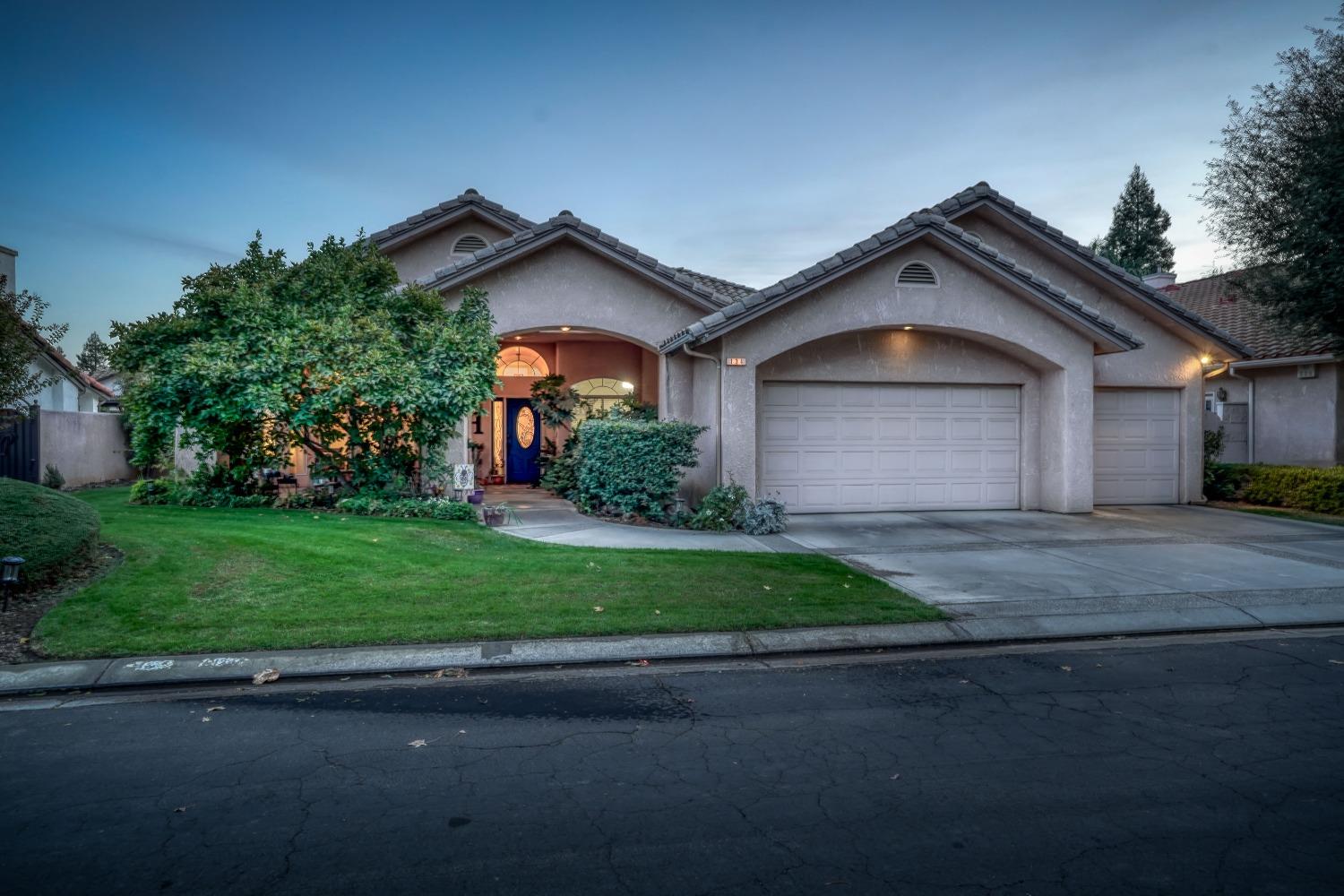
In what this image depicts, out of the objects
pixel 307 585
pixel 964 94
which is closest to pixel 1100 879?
pixel 307 585

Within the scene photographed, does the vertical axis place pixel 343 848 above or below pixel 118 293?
below

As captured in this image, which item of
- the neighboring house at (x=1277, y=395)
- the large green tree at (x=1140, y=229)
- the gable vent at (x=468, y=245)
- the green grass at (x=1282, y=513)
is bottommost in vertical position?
the green grass at (x=1282, y=513)

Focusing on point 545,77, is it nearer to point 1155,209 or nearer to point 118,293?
point 118,293

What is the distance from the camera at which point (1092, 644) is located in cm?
709

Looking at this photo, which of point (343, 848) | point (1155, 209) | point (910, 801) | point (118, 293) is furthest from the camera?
point (1155, 209)

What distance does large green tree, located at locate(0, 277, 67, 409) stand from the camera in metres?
9.13

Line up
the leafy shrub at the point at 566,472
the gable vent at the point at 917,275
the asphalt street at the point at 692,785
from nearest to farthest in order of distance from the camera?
the asphalt street at the point at 692,785
the gable vent at the point at 917,275
the leafy shrub at the point at 566,472

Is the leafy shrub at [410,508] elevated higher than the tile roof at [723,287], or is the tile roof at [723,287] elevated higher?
the tile roof at [723,287]

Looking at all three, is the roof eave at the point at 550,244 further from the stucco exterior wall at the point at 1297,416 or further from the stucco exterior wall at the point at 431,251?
the stucco exterior wall at the point at 1297,416

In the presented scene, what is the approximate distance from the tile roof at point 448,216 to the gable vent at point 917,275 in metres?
8.39

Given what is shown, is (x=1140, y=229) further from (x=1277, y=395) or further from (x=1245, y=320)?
(x=1277, y=395)

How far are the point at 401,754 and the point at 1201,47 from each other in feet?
61.1

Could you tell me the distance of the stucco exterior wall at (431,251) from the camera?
1814 cm

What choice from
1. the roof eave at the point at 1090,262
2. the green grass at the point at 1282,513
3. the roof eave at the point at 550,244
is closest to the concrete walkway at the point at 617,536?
the roof eave at the point at 550,244
